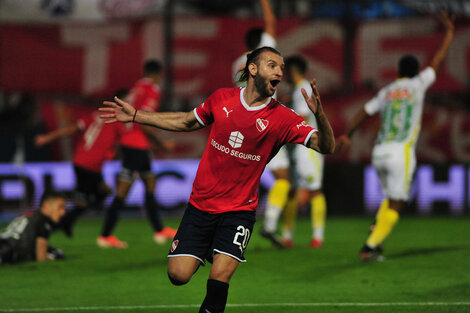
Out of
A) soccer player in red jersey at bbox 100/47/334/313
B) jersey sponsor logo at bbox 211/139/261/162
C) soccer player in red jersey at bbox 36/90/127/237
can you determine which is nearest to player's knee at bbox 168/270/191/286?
soccer player in red jersey at bbox 100/47/334/313

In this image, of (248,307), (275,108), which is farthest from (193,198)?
(248,307)

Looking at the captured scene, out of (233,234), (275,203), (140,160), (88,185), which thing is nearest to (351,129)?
(275,203)

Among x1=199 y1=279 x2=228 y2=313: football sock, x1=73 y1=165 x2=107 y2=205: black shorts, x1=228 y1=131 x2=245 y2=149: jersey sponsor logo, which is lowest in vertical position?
x1=73 y1=165 x2=107 y2=205: black shorts

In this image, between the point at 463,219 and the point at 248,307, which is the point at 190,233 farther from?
the point at 463,219

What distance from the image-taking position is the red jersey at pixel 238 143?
17.8ft

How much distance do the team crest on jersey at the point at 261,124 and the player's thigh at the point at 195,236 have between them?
0.63 meters

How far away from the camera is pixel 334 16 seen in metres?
14.8

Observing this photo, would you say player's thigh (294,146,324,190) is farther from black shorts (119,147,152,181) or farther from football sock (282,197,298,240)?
black shorts (119,147,152,181)

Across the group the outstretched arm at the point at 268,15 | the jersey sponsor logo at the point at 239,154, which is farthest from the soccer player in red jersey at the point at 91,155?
the jersey sponsor logo at the point at 239,154

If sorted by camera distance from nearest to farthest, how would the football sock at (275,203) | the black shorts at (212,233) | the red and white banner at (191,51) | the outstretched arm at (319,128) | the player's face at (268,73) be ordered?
1. the outstretched arm at (319,128)
2. the player's face at (268,73)
3. the black shorts at (212,233)
4. the football sock at (275,203)
5. the red and white banner at (191,51)

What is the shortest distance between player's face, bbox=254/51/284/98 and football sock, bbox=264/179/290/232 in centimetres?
448

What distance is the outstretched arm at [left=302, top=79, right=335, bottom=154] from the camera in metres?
5.03

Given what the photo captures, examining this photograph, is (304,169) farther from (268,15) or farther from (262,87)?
(262,87)

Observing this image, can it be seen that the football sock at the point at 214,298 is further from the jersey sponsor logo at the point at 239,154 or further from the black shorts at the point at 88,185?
the black shorts at the point at 88,185
